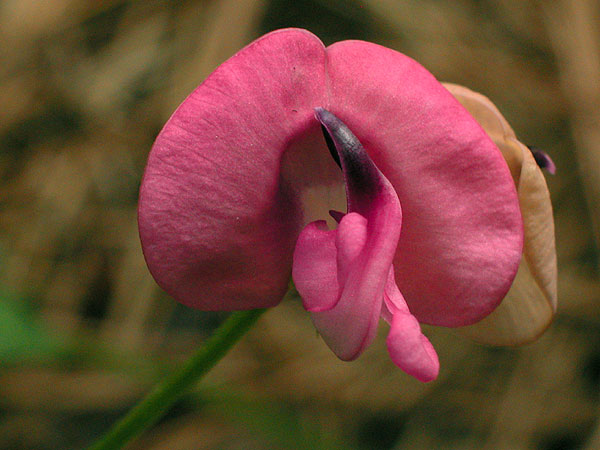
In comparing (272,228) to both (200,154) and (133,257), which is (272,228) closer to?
(200,154)

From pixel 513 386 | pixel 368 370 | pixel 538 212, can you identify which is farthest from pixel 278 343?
pixel 538 212

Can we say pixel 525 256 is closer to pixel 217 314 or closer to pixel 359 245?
pixel 359 245

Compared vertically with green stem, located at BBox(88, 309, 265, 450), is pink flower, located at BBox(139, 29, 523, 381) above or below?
above

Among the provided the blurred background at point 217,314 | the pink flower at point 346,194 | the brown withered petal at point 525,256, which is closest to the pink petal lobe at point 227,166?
the pink flower at point 346,194

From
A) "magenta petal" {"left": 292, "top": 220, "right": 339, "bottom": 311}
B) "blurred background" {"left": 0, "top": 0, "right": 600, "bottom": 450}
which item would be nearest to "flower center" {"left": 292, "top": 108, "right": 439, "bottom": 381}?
"magenta petal" {"left": 292, "top": 220, "right": 339, "bottom": 311}

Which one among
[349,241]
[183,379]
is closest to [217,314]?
[183,379]

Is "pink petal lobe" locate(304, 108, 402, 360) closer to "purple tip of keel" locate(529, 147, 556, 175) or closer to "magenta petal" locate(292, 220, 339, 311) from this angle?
"magenta petal" locate(292, 220, 339, 311)

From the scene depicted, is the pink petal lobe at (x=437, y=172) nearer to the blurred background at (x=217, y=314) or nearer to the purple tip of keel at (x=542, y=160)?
the purple tip of keel at (x=542, y=160)
